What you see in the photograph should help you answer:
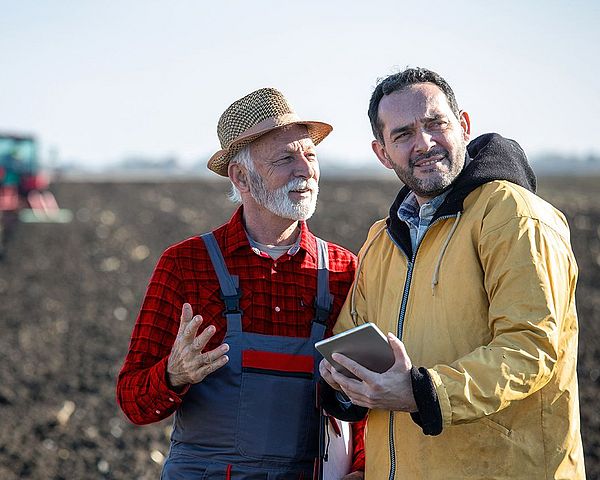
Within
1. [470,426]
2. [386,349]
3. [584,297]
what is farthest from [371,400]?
[584,297]

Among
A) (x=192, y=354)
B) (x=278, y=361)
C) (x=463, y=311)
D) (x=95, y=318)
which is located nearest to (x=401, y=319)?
(x=463, y=311)

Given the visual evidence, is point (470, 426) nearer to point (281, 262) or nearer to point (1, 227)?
point (281, 262)

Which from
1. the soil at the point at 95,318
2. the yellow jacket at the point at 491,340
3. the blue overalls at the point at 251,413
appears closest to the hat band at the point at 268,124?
the blue overalls at the point at 251,413

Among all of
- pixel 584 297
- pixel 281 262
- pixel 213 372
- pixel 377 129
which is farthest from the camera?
pixel 584 297

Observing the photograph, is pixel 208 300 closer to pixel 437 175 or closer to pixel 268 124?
pixel 268 124

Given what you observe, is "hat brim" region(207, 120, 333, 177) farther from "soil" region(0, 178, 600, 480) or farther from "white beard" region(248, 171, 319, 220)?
"soil" region(0, 178, 600, 480)

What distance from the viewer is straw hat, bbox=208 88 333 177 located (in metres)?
3.37

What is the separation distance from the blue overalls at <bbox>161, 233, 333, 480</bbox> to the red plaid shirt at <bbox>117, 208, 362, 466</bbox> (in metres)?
0.06

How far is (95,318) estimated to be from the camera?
10.3 metres

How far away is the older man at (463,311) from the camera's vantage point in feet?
7.83

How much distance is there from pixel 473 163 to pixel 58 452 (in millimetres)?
4651

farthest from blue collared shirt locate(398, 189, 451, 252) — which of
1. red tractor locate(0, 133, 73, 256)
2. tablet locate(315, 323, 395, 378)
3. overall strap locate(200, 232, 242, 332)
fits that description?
red tractor locate(0, 133, 73, 256)

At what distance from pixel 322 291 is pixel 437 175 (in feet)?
2.52

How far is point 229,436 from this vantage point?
3.14 meters
